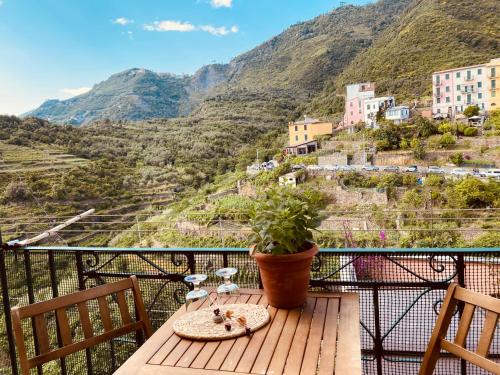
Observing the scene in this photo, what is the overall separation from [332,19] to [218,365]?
136 feet

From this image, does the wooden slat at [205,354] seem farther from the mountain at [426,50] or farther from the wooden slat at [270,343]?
the mountain at [426,50]

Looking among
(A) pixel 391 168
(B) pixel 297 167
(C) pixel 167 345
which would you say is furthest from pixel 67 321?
(B) pixel 297 167

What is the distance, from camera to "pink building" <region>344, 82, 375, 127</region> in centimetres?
2500

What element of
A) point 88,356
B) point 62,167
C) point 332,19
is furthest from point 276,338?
point 332,19

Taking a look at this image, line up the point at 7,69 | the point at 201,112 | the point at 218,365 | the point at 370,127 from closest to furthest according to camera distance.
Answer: the point at 218,365 < the point at 7,69 < the point at 370,127 < the point at 201,112

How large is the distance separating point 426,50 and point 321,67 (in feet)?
26.4

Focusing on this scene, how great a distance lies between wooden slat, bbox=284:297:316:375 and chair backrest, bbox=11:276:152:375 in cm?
49

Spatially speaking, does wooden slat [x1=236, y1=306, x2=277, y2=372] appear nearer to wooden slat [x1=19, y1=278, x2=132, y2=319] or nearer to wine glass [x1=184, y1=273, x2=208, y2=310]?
wine glass [x1=184, y1=273, x2=208, y2=310]

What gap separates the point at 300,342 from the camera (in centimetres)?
92

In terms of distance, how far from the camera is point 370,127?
24.3 meters

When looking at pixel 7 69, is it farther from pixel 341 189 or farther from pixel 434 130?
pixel 434 130

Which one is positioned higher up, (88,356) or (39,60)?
(39,60)

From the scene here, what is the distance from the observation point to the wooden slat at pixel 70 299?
1.01 metres

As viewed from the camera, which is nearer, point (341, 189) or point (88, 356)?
point (88, 356)
